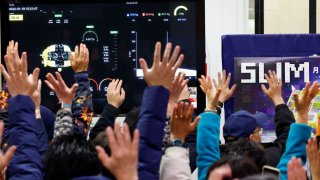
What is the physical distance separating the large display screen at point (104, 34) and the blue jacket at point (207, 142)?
7.36 feet

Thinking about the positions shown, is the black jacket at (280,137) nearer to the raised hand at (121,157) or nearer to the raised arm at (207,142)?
the raised arm at (207,142)

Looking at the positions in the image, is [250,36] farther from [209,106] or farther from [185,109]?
[185,109]

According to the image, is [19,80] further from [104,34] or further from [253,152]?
[104,34]

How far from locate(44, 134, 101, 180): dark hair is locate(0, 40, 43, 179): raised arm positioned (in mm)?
171

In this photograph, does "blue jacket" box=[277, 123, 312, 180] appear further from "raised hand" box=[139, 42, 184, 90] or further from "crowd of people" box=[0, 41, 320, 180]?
"raised hand" box=[139, 42, 184, 90]

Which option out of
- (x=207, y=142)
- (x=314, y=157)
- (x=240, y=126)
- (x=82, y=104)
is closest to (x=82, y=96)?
(x=82, y=104)

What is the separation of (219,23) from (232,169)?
3.19m

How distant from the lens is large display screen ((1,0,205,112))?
5.01m

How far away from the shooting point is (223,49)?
4477 millimetres

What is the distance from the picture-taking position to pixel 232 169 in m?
1.97

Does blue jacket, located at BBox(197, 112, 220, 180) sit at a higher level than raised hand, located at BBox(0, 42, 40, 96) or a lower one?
lower

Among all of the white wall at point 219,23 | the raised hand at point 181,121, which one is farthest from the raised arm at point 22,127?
the white wall at point 219,23

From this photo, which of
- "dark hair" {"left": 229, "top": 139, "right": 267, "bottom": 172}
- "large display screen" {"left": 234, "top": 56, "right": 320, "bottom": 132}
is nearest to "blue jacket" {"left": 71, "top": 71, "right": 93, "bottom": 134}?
"dark hair" {"left": 229, "top": 139, "right": 267, "bottom": 172}

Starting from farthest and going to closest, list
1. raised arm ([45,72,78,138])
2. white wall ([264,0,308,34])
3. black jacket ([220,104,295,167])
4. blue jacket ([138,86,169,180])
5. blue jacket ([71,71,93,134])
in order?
white wall ([264,0,308,34]), black jacket ([220,104,295,167]), blue jacket ([71,71,93,134]), raised arm ([45,72,78,138]), blue jacket ([138,86,169,180])
